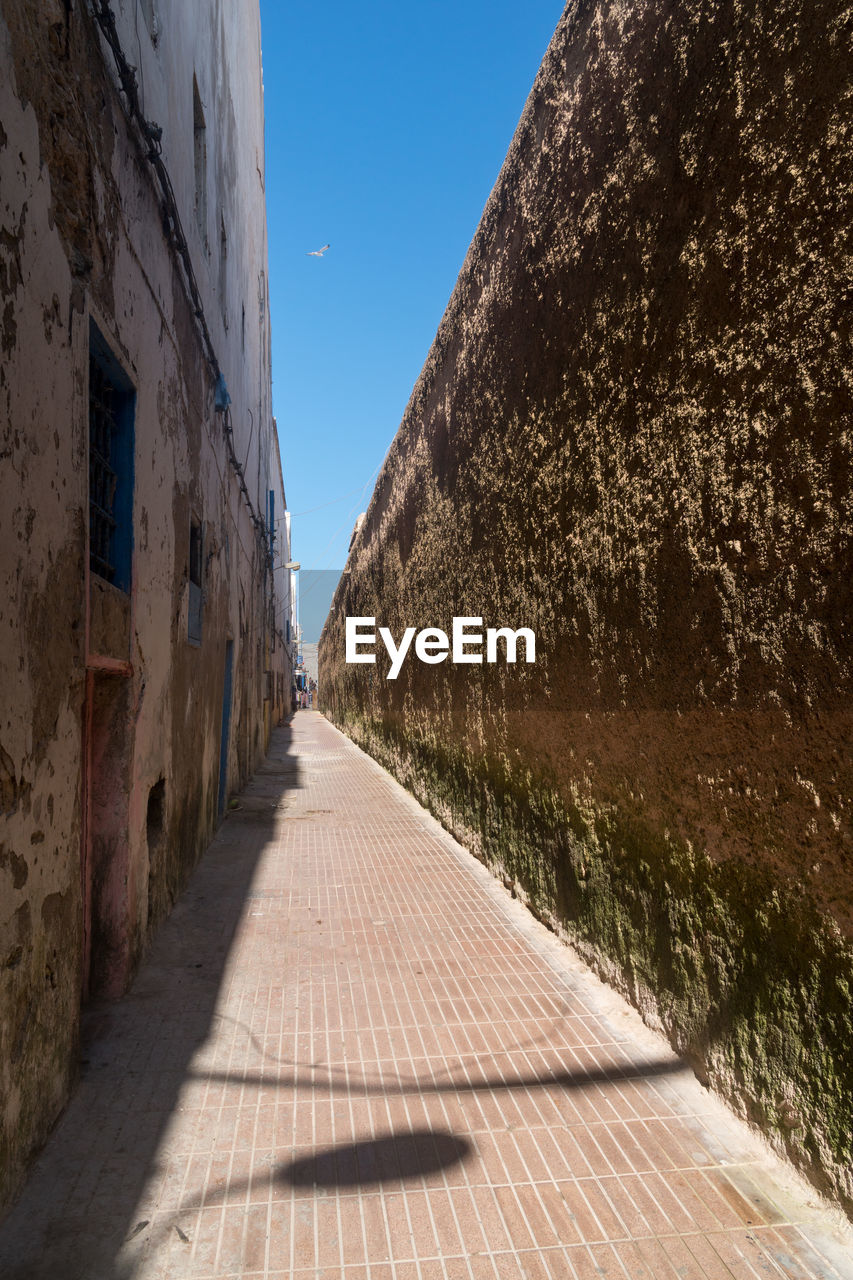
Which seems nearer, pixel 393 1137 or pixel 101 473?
pixel 393 1137

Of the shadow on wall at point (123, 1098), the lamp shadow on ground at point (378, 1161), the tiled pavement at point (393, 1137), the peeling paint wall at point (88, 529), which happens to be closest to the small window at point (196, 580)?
the peeling paint wall at point (88, 529)

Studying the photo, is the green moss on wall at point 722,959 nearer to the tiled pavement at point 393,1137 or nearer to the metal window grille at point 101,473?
the tiled pavement at point 393,1137

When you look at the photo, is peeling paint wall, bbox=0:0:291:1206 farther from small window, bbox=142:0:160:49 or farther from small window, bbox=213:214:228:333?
small window, bbox=213:214:228:333

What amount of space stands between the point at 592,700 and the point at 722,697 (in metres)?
1.10

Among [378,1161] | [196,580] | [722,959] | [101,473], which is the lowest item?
[378,1161]

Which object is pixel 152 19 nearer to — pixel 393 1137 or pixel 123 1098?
pixel 123 1098

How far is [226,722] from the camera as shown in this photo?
8.34 metres

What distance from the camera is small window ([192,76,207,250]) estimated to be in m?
5.83

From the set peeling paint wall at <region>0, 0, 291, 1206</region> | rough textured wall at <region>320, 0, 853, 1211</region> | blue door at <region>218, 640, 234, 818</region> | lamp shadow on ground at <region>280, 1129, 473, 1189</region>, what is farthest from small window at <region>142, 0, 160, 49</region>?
blue door at <region>218, 640, 234, 818</region>

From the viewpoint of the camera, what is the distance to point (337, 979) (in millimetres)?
3676

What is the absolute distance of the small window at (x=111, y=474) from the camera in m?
3.45

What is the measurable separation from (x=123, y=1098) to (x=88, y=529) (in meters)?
1.85

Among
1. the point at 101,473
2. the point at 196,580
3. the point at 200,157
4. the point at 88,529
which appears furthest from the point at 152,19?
the point at 196,580

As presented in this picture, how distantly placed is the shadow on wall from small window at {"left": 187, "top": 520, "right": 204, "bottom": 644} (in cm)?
169
